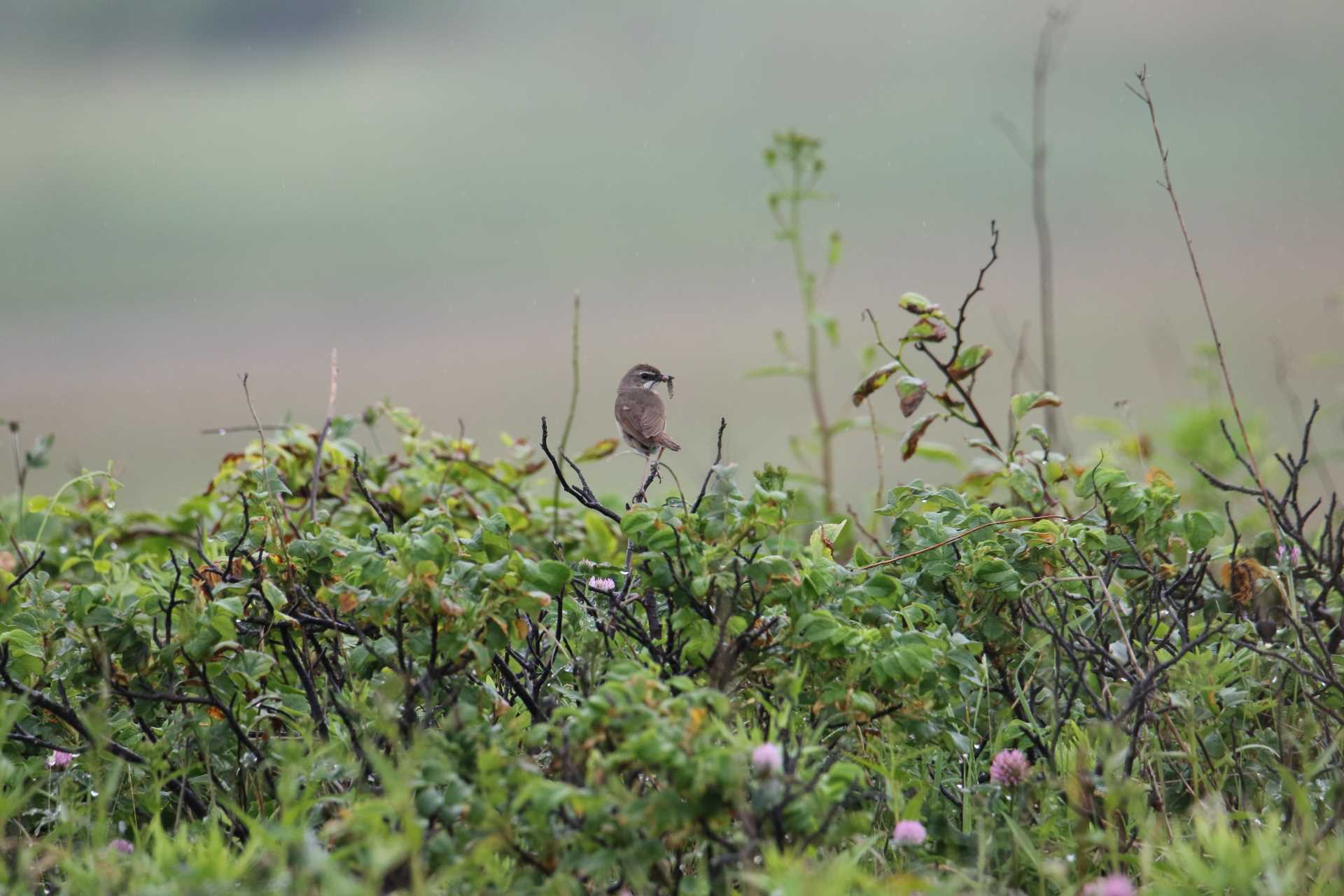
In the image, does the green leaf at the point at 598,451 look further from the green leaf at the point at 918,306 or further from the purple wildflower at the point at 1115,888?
the purple wildflower at the point at 1115,888

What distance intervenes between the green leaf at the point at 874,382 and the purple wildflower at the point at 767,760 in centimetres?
156

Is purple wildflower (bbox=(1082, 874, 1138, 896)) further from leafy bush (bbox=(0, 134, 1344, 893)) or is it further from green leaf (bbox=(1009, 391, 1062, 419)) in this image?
green leaf (bbox=(1009, 391, 1062, 419))

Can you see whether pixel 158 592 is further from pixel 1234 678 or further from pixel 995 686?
pixel 1234 678

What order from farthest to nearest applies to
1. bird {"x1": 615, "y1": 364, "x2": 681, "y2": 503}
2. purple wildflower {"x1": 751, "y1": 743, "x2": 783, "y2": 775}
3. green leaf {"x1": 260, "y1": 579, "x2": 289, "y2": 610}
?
1. bird {"x1": 615, "y1": 364, "x2": 681, "y2": 503}
2. green leaf {"x1": 260, "y1": 579, "x2": 289, "y2": 610}
3. purple wildflower {"x1": 751, "y1": 743, "x2": 783, "y2": 775}

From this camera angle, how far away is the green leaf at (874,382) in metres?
3.17

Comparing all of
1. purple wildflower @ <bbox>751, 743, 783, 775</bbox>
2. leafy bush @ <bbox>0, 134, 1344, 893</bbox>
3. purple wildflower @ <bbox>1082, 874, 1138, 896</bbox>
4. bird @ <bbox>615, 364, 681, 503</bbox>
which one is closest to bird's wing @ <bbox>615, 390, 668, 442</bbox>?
bird @ <bbox>615, 364, 681, 503</bbox>

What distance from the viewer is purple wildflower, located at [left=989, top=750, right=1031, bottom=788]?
86.9 inches

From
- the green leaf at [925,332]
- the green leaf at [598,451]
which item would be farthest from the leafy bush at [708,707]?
the green leaf at [598,451]

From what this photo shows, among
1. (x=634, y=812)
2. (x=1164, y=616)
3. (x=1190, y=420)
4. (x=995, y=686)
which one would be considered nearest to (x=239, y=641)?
(x=634, y=812)

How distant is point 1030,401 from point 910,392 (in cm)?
36

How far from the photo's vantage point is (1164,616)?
9.46ft

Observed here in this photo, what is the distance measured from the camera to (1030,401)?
3.21 metres

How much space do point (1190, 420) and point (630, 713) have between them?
4781 millimetres

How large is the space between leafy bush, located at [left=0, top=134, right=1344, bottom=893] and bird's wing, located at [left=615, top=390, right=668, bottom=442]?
803mm
